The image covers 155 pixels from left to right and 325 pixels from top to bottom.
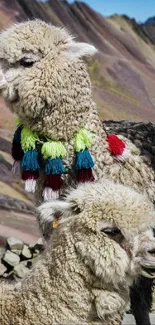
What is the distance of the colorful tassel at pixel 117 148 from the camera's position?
5.53 meters

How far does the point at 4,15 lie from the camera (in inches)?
402

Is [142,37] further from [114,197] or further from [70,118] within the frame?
[114,197]

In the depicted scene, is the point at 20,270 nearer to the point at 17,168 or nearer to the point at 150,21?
the point at 17,168

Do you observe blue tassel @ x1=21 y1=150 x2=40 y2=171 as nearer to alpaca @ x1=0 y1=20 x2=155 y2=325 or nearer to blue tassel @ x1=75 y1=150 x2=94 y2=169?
alpaca @ x1=0 y1=20 x2=155 y2=325

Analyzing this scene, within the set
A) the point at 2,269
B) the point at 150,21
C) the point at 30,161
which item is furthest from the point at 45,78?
the point at 150,21

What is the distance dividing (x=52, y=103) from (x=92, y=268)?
1.57 m

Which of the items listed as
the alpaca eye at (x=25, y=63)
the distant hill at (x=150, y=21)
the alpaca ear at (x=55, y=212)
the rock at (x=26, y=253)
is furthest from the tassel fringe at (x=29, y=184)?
the distant hill at (x=150, y=21)

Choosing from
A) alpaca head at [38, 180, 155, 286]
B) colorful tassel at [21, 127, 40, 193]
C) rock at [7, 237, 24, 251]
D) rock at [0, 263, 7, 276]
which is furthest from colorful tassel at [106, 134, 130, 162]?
rock at [7, 237, 24, 251]

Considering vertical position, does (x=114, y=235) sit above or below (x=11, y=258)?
above

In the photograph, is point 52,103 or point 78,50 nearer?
point 52,103

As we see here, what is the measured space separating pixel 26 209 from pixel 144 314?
123 inches

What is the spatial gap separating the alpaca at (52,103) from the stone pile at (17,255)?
2.78 metres

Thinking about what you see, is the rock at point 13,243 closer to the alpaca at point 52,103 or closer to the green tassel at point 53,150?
the alpaca at point 52,103

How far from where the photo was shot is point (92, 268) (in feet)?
13.3
